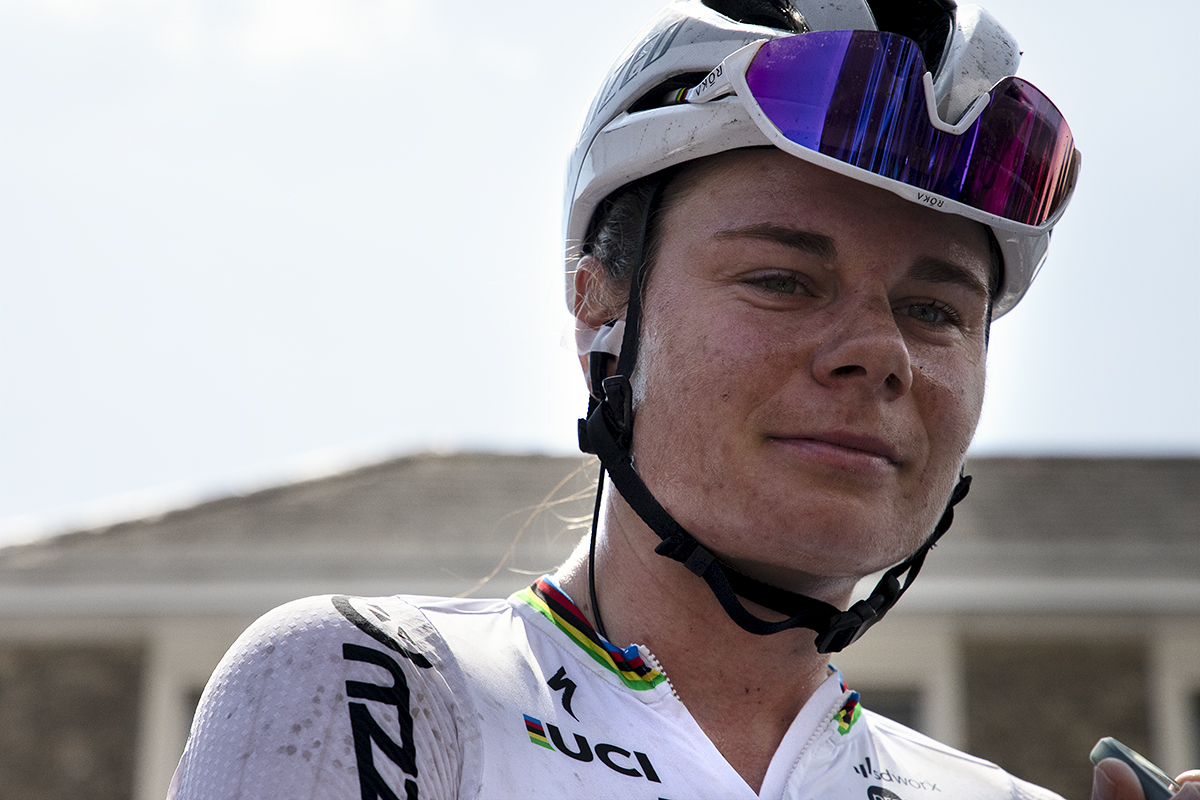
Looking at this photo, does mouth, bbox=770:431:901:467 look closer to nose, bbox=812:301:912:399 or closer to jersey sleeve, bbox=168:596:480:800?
nose, bbox=812:301:912:399

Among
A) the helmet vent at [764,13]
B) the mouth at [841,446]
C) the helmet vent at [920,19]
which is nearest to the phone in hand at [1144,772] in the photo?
the mouth at [841,446]

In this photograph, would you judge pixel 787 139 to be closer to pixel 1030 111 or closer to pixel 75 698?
pixel 1030 111

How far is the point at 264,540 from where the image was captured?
7.72 meters

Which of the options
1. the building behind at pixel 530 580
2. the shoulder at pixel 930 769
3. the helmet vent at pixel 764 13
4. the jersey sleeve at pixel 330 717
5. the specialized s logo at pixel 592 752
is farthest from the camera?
the building behind at pixel 530 580

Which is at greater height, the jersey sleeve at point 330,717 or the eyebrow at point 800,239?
the eyebrow at point 800,239

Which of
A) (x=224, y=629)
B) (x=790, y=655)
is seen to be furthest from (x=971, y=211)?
(x=224, y=629)

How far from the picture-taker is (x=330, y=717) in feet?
5.07

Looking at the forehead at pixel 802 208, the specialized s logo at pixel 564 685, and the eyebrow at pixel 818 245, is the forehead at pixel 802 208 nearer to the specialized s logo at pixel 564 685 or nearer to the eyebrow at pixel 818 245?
the eyebrow at pixel 818 245

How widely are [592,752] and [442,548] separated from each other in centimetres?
604

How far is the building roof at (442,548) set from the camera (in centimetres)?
707

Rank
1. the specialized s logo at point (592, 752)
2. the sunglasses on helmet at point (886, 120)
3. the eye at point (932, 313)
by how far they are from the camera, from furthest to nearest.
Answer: the eye at point (932, 313), the sunglasses on helmet at point (886, 120), the specialized s logo at point (592, 752)

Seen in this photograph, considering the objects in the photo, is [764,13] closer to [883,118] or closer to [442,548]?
[883,118]

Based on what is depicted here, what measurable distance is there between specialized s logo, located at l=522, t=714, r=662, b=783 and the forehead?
89 cm

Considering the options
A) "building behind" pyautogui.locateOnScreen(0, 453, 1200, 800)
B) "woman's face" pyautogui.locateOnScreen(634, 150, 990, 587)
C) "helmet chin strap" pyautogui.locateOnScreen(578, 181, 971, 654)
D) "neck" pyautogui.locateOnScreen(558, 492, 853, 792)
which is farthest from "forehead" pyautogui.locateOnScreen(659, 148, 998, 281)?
"building behind" pyautogui.locateOnScreen(0, 453, 1200, 800)
